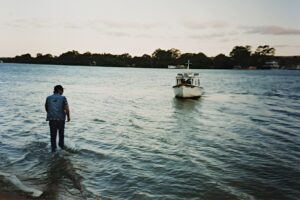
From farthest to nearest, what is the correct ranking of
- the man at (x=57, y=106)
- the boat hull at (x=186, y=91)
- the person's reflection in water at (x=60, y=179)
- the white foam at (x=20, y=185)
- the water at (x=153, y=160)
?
the boat hull at (x=186, y=91)
the man at (x=57, y=106)
the water at (x=153, y=160)
the person's reflection in water at (x=60, y=179)
the white foam at (x=20, y=185)

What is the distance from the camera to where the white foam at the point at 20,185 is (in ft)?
27.8

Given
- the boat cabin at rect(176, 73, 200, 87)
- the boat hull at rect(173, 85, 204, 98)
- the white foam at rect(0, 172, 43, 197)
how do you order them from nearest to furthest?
the white foam at rect(0, 172, 43, 197)
the boat hull at rect(173, 85, 204, 98)
the boat cabin at rect(176, 73, 200, 87)

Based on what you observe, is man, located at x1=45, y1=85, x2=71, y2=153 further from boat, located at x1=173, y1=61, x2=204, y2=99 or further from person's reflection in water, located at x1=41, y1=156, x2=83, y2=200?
boat, located at x1=173, y1=61, x2=204, y2=99

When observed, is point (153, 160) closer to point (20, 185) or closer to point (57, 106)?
point (57, 106)

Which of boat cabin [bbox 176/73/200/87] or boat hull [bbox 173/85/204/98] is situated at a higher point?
boat cabin [bbox 176/73/200/87]

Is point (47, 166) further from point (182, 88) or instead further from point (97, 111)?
point (182, 88)

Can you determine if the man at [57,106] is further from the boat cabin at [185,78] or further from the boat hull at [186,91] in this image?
the boat cabin at [185,78]

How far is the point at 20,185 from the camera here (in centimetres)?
902

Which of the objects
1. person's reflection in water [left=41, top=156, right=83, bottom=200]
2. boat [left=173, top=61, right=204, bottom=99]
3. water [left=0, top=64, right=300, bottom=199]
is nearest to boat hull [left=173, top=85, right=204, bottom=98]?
boat [left=173, top=61, right=204, bottom=99]

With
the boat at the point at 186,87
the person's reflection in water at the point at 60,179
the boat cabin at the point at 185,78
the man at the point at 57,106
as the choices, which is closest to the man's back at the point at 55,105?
the man at the point at 57,106

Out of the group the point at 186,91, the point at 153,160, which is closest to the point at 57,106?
the point at 153,160

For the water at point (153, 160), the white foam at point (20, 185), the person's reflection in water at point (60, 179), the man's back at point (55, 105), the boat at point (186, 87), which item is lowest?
the water at point (153, 160)

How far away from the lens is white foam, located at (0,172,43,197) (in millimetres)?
8481

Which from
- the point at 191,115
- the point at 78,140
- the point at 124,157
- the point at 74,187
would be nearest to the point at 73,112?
the point at 191,115
